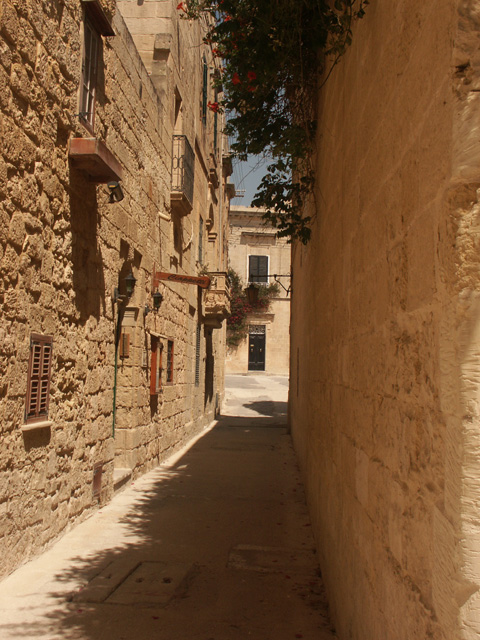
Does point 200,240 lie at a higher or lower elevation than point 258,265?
lower

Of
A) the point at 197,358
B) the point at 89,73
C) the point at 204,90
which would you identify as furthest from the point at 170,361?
the point at 204,90

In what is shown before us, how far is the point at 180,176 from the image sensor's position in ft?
34.7

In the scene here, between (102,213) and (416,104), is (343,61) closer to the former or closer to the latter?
(416,104)

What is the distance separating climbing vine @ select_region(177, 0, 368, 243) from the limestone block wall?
1.08 meters

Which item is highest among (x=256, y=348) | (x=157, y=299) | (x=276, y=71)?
(x=276, y=71)

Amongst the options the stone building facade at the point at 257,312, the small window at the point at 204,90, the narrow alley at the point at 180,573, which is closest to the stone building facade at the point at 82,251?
the narrow alley at the point at 180,573

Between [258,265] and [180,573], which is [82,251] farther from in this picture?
[258,265]

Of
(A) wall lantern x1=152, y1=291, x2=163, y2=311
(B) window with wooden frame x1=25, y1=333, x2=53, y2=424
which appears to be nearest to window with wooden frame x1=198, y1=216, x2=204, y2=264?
(A) wall lantern x1=152, y1=291, x2=163, y2=311

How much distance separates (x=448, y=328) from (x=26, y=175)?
12.7 ft

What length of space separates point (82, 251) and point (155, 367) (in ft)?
11.5

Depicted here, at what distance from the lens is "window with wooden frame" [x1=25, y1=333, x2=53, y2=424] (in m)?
4.66

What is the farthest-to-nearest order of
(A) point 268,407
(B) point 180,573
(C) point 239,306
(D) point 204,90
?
(C) point 239,306 < (A) point 268,407 < (D) point 204,90 < (B) point 180,573

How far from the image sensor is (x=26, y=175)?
→ 177 inches

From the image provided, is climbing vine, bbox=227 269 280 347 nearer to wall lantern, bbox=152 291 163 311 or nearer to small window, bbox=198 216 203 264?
small window, bbox=198 216 203 264
